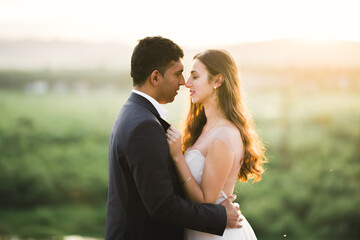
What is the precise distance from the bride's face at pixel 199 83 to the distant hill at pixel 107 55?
581 centimetres

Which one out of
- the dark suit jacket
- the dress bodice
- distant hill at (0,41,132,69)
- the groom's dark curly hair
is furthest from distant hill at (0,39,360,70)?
the dark suit jacket

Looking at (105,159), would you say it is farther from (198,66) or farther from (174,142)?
(174,142)

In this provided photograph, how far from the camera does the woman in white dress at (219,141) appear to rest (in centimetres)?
203

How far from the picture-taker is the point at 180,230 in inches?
76.0

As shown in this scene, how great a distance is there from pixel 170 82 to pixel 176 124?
232 inches

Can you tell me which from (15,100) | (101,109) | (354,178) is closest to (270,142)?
(354,178)

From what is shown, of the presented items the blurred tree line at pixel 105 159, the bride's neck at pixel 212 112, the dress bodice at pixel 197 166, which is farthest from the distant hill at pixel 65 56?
the dress bodice at pixel 197 166

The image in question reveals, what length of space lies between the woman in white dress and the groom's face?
0.78 feet

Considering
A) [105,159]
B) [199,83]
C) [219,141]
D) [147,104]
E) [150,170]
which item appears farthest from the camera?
[105,159]

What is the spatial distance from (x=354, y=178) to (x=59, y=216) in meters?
5.90

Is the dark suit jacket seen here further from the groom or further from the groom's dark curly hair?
the groom's dark curly hair

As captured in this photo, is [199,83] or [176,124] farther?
[176,124]

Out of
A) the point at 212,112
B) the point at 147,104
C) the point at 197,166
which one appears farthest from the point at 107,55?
the point at 147,104

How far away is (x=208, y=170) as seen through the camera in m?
2.04
